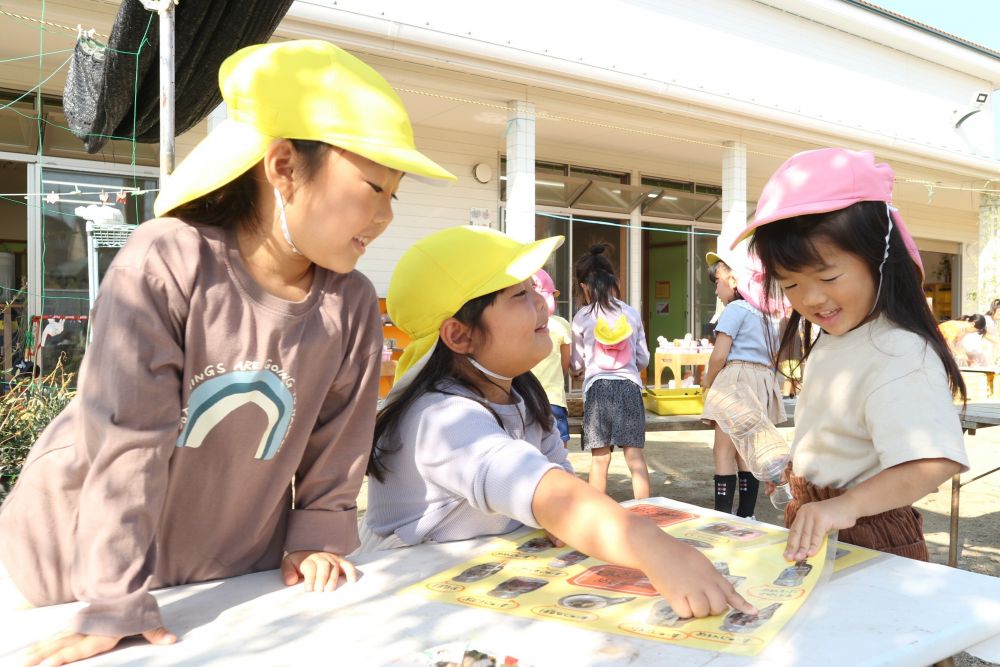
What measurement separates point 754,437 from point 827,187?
1.37 meters

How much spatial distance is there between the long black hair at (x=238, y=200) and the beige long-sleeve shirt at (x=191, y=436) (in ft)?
0.13

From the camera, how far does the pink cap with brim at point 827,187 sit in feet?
4.97

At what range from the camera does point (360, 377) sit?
1.37 m

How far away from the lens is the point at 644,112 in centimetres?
838

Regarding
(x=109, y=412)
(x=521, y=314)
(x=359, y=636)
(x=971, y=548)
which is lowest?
(x=971, y=548)

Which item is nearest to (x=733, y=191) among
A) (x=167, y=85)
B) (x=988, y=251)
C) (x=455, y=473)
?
(x=988, y=251)

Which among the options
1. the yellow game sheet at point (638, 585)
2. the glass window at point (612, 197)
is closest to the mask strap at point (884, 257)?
the yellow game sheet at point (638, 585)

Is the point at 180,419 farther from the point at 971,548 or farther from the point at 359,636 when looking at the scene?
the point at 971,548

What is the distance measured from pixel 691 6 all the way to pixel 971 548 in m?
7.12

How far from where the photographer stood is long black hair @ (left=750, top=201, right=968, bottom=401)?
1.53 m

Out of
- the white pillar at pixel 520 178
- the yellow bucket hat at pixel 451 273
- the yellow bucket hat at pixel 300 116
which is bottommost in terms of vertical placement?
the yellow bucket hat at pixel 451 273

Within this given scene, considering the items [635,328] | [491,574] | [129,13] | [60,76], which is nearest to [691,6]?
[635,328]

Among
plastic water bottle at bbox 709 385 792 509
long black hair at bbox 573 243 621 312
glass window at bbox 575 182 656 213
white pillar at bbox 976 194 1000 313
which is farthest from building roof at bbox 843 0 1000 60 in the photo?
plastic water bottle at bbox 709 385 792 509

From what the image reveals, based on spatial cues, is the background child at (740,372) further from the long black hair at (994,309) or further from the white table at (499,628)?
the long black hair at (994,309)
